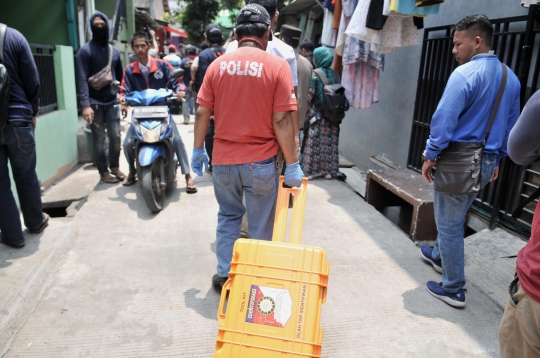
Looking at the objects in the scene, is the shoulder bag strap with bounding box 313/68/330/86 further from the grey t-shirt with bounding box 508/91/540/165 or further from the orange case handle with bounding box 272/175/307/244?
the grey t-shirt with bounding box 508/91/540/165

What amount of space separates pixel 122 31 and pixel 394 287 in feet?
45.0

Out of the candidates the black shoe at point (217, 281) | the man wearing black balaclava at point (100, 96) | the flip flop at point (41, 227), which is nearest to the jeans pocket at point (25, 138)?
the flip flop at point (41, 227)

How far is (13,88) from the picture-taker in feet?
10.9

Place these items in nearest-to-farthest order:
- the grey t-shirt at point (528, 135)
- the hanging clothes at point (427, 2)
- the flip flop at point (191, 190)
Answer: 1. the grey t-shirt at point (528, 135)
2. the hanging clothes at point (427, 2)
3. the flip flop at point (191, 190)

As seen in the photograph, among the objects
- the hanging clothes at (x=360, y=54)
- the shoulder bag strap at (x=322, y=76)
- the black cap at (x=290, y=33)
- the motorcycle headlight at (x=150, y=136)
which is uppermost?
the black cap at (x=290, y=33)

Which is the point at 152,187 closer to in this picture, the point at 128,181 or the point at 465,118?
the point at 128,181

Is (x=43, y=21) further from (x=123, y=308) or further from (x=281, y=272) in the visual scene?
(x=281, y=272)

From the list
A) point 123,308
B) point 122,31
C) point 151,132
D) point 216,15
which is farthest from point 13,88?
point 216,15

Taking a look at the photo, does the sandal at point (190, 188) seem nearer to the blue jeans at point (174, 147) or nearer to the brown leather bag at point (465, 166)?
the blue jeans at point (174, 147)

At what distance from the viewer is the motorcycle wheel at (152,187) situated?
434 cm

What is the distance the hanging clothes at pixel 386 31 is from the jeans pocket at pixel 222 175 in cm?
274

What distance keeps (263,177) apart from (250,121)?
360 millimetres

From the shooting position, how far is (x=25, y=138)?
337 centimetres

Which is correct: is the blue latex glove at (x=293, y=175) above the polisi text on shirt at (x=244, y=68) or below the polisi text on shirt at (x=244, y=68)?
below
